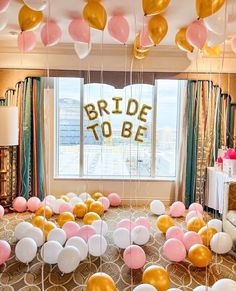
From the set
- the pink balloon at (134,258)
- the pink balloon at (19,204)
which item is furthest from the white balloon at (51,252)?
the pink balloon at (19,204)

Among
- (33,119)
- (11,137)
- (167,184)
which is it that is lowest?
(167,184)

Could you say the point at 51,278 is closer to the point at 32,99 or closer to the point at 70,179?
the point at 70,179

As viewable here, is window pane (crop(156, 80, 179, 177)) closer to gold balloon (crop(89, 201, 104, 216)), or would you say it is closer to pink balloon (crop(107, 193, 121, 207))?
pink balloon (crop(107, 193, 121, 207))

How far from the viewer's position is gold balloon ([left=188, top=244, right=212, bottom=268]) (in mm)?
2343

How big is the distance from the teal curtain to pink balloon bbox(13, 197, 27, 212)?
0.31 meters

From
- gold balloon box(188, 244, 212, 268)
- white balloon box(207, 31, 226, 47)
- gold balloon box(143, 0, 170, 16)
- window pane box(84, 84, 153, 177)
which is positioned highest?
gold balloon box(143, 0, 170, 16)

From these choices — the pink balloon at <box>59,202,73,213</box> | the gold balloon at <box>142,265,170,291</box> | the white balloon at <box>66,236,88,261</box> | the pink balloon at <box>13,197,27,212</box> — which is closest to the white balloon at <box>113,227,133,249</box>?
the white balloon at <box>66,236,88,261</box>

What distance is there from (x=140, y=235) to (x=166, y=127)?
2215mm

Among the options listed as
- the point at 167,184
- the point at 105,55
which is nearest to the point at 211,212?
the point at 167,184

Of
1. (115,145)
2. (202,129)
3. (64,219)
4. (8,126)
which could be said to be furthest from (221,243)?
(8,126)

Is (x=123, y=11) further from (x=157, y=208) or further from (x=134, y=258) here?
(x=157, y=208)

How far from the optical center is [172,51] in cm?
405

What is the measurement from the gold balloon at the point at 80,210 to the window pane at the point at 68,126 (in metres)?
1.12

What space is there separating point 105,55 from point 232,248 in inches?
114
